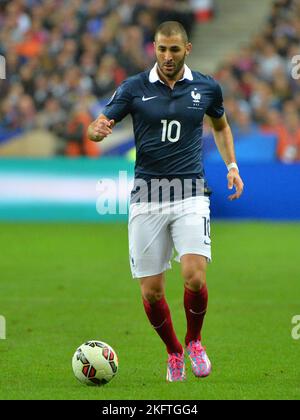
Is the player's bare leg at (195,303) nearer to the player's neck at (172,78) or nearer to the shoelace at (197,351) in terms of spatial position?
the shoelace at (197,351)

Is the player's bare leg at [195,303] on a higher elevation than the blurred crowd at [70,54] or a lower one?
lower

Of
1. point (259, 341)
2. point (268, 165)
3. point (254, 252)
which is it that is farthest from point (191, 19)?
point (259, 341)

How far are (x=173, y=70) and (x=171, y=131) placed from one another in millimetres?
430

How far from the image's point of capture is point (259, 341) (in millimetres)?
9867

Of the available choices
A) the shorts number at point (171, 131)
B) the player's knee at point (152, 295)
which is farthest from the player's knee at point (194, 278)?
the shorts number at point (171, 131)

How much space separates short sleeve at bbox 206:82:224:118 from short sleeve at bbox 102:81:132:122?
65cm

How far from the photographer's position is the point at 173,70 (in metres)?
8.14

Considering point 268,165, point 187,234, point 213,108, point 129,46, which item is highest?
point 129,46

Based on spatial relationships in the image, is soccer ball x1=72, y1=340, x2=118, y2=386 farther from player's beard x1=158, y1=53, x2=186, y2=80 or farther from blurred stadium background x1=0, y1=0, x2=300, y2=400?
player's beard x1=158, y1=53, x2=186, y2=80

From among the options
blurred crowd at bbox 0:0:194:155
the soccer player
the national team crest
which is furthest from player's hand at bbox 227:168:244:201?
blurred crowd at bbox 0:0:194:155

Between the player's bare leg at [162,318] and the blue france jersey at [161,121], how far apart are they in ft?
2.51

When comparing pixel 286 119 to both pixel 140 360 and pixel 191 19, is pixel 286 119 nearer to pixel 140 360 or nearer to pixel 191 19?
pixel 191 19

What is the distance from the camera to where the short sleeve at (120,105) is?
Result: 8156 millimetres
